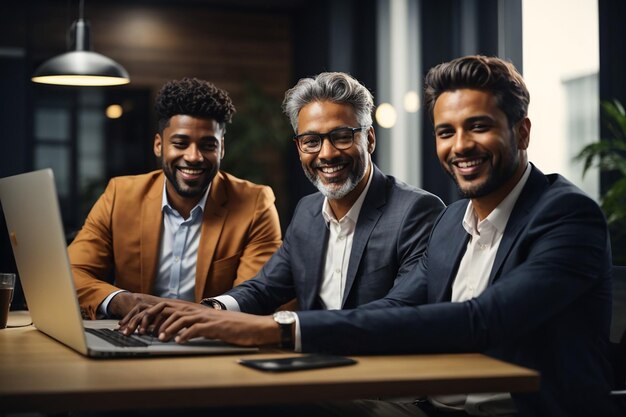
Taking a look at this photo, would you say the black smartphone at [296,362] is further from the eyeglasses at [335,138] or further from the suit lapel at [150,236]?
the suit lapel at [150,236]

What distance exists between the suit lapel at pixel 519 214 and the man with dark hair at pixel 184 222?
1.27m

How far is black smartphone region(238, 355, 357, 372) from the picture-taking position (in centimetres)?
127

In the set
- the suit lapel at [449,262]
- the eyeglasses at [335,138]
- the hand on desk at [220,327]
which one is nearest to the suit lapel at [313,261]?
the eyeglasses at [335,138]

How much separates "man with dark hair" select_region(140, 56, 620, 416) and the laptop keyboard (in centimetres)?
6

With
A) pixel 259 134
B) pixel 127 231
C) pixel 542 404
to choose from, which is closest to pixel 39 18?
pixel 259 134

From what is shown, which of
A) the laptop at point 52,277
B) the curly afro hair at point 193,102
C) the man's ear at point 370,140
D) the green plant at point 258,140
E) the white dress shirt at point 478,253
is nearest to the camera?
the laptop at point 52,277

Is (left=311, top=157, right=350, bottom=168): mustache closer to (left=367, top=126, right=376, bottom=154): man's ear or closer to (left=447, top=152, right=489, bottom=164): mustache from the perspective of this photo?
(left=367, top=126, right=376, bottom=154): man's ear

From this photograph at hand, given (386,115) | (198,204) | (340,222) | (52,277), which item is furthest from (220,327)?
(386,115)

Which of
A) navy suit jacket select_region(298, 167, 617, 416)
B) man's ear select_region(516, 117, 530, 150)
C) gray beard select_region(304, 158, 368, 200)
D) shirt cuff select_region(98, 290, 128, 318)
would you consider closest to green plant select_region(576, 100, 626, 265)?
gray beard select_region(304, 158, 368, 200)

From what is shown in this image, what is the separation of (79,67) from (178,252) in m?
1.43

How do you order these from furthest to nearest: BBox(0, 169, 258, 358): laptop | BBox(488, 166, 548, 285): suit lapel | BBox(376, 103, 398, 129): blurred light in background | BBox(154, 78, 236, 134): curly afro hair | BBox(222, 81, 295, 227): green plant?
BBox(222, 81, 295, 227): green plant < BBox(376, 103, 398, 129): blurred light in background < BBox(154, 78, 236, 134): curly afro hair < BBox(488, 166, 548, 285): suit lapel < BBox(0, 169, 258, 358): laptop

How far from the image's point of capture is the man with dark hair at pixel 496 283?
4.85 feet

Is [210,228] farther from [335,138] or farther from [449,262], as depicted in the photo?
[449,262]

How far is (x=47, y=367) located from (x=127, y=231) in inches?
62.4
